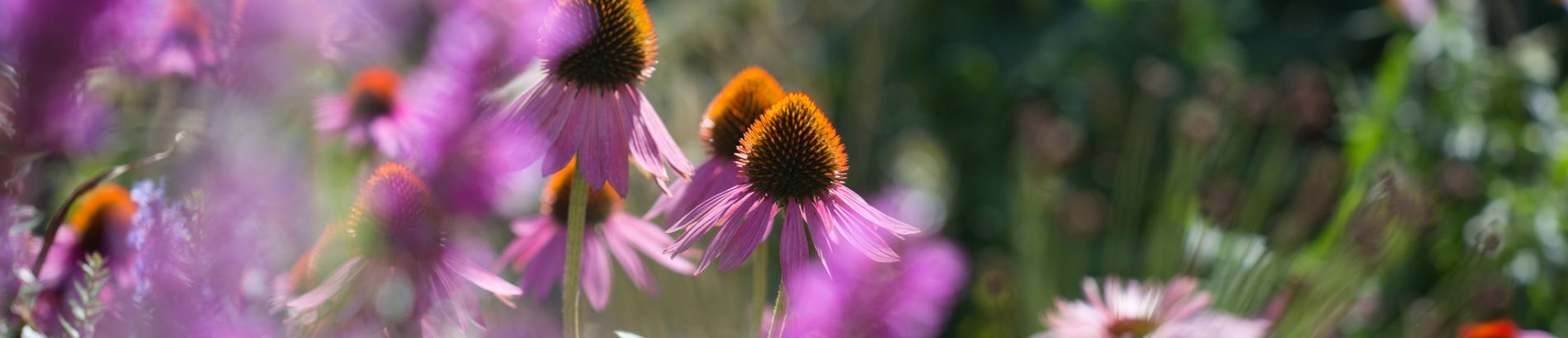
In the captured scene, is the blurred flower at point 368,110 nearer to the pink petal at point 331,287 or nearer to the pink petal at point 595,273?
the pink petal at point 595,273

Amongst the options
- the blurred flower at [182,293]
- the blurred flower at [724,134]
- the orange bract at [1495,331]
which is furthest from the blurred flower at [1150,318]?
the blurred flower at [182,293]

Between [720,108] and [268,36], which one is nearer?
[268,36]

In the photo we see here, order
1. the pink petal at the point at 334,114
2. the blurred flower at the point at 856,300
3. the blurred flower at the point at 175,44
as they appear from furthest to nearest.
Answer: the pink petal at the point at 334,114 → the blurred flower at the point at 175,44 → the blurred flower at the point at 856,300

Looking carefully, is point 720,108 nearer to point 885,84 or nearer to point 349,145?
point 349,145

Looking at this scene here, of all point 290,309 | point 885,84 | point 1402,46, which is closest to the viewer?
point 290,309

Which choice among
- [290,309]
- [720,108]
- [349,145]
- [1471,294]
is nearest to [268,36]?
[290,309]

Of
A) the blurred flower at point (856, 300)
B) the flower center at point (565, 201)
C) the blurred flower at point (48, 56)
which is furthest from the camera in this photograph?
the flower center at point (565, 201)
